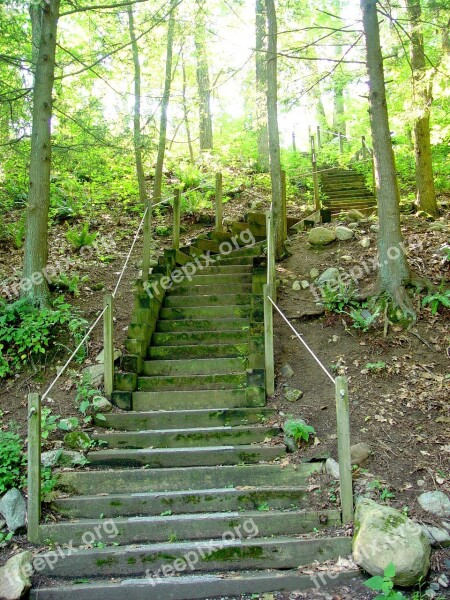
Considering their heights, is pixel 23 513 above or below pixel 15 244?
below

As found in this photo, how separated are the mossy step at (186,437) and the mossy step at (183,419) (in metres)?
0.25

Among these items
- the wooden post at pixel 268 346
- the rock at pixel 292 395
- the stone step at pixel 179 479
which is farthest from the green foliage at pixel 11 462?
the rock at pixel 292 395

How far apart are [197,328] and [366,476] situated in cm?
350

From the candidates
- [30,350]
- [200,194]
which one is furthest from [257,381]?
[200,194]

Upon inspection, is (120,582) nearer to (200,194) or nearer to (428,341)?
(428,341)

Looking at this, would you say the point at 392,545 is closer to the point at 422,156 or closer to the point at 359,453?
the point at 359,453

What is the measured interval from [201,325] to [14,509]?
147 inches

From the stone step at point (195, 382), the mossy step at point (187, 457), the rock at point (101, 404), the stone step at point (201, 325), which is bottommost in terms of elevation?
the mossy step at point (187, 457)

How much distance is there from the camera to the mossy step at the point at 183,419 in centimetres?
611

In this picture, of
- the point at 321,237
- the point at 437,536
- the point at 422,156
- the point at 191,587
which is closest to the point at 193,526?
the point at 191,587

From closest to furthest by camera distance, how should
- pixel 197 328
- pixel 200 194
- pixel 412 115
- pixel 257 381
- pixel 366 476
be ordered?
pixel 366 476 < pixel 257 381 < pixel 197 328 < pixel 412 115 < pixel 200 194

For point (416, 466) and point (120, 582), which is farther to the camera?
point (416, 466)

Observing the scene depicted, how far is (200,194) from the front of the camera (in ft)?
44.7

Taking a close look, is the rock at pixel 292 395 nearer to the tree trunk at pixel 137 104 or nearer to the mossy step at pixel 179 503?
the mossy step at pixel 179 503
